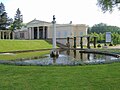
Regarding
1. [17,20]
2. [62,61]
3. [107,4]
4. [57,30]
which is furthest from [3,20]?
[62,61]

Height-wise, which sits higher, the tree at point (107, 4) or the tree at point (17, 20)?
the tree at point (17, 20)

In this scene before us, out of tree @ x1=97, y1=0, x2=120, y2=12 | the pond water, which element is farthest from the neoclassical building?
the pond water

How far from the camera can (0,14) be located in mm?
74438

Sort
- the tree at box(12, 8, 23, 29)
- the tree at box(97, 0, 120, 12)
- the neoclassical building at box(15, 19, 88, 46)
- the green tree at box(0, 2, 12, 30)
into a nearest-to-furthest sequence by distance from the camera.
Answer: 1. the tree at box(97, 0, 120, 12)
2. the neoclassical building at box(15, 19, 88, 46)
3. the green tree at box(0, 2, 12, 30)
4. the tree at box(12, 8, 23, 29)

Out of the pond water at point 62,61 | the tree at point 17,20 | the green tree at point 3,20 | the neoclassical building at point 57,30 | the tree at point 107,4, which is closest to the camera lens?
the pond water at point 62,61

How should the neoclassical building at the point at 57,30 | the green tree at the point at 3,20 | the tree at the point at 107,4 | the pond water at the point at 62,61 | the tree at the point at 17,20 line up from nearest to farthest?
the pond water at the point at 62,61 → the tree at the point at 107,4 → the neoclassical building at the point at 57,30 → the green tree at the point at 3,20 → the tree at the point at 17,20

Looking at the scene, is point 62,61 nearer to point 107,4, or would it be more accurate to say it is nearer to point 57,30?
point 107,4

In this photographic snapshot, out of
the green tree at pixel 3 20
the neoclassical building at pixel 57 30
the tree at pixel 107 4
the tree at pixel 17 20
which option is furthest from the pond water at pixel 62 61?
the tree at pixel 17 20

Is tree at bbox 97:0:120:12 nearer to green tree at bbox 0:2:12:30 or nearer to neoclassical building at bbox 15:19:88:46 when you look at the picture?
neoclassical building at bbox 15:19:88:46

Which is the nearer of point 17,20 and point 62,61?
point 62,61

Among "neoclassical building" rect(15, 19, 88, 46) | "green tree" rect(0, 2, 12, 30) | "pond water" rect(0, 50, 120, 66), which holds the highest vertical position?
"green tree" rect(0, 2, 12, 30)

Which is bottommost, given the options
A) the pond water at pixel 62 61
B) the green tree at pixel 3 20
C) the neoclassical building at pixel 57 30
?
the pond water at pixel 62 61

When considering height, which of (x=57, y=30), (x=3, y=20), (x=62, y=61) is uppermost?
(x=3, y=20)

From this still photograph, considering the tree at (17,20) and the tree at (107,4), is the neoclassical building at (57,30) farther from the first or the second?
the tree at (107,4)
